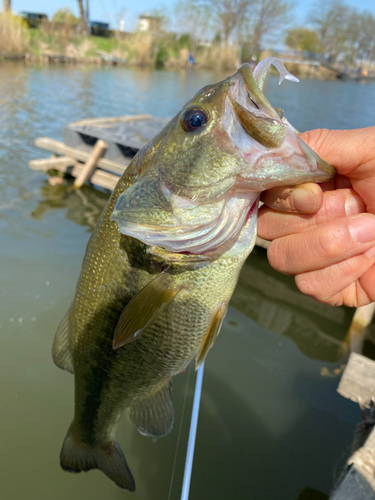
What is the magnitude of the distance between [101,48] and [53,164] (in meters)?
32.6

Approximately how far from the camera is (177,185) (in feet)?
3.60

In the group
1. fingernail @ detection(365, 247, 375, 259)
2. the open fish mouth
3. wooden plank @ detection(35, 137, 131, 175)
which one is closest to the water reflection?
wooden plank @ detection(35, 137, 131, 175)

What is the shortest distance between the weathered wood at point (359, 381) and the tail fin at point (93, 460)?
1.73 metres

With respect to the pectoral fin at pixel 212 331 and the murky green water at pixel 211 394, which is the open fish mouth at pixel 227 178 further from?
the murky green water at pixel 211 394

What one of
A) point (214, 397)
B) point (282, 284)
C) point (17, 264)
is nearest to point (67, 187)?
point (17, 264)

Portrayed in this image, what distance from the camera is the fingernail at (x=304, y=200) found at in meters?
1.18

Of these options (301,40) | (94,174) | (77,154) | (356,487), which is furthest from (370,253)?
(301,40)

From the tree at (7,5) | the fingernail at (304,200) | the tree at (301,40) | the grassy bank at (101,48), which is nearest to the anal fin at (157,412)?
the fingernail at (304,200)

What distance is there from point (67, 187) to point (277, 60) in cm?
668

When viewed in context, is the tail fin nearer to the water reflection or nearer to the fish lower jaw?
the fish lower jaw

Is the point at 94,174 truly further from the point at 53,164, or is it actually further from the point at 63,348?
the point at 63,348

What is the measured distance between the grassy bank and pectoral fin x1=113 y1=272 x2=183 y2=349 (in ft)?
91.1

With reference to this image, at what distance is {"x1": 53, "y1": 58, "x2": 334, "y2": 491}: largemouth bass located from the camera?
1.00m

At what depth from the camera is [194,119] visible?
1060 mm
